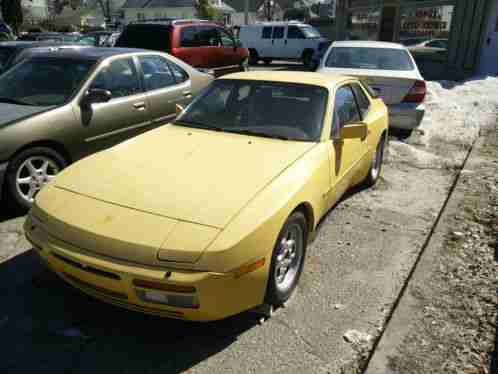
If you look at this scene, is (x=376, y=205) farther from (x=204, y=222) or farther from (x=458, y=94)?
(x=458, y=94)

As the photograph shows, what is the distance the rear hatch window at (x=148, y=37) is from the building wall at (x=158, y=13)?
156ft

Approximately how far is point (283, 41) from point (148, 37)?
37.4 feet

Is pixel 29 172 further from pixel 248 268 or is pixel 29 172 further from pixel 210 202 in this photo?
pixel 248 268

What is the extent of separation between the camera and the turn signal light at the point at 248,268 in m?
2.44

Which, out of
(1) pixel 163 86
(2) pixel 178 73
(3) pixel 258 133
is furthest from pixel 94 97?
(3) pixel 258 133

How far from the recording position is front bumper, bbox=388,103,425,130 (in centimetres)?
703

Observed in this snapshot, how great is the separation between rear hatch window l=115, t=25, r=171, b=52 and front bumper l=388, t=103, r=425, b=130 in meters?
5.33

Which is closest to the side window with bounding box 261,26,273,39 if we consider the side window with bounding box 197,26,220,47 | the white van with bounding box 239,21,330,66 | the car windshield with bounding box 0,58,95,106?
the white van with bounding box 239,21,330,66

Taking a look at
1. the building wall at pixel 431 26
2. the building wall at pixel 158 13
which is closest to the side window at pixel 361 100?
the building wall at pixel 431 26

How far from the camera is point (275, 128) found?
147 inches

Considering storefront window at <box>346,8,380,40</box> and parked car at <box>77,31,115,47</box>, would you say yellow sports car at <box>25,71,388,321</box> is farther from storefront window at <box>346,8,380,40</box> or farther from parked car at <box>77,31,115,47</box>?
storefront window at <box>346,8,380,40</box>

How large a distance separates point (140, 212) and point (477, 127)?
810 centimetres

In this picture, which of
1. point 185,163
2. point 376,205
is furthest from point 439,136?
point 185,163

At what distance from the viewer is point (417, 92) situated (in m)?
7.01
